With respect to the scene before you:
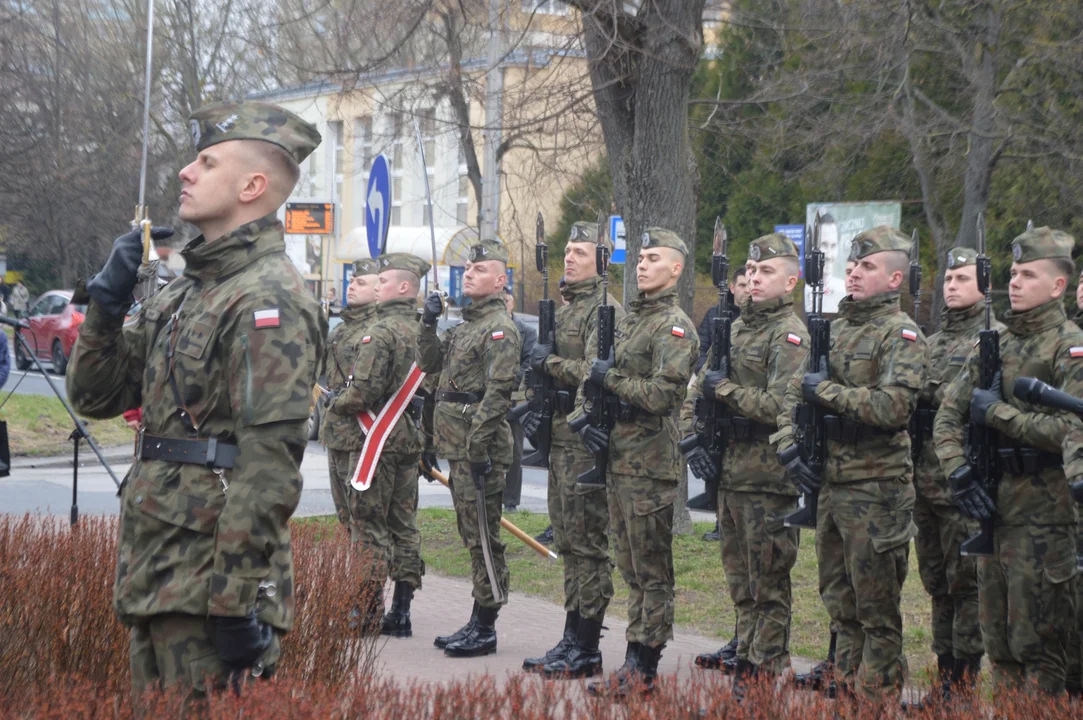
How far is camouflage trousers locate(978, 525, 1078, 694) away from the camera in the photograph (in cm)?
558

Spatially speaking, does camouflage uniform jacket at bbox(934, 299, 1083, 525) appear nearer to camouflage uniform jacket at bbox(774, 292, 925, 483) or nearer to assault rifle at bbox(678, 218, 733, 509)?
camouflage uniform jacket at bbox(774, 292, 925, 483)

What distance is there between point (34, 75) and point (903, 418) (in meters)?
23.1

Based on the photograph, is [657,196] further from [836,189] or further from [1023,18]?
[836,189]

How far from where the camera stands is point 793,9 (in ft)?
61.6

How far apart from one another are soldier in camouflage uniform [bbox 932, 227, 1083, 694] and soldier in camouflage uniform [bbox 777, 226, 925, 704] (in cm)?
31

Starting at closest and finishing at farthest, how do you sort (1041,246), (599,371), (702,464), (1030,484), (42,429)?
1. (1030,484)
2. (1041,246)
3. (702,464)
4. (599,371)
5. (42,429)

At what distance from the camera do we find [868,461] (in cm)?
621

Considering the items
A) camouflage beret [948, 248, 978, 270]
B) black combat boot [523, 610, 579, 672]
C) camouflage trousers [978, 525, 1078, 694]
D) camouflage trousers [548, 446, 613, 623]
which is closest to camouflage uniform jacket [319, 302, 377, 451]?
camouflage trousers [548, 446, 613, 623]

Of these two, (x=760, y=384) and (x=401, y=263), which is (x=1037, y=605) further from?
(x=401, y=263)

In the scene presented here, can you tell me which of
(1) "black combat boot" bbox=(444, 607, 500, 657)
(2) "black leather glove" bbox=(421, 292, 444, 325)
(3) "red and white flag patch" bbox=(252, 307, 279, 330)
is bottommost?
(1) "black combat boot" bbox=(444, 607, 500, 657)

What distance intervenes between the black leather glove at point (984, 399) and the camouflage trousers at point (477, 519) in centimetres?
306

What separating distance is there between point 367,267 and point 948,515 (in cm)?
412

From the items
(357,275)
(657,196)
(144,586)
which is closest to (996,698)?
(144,586)

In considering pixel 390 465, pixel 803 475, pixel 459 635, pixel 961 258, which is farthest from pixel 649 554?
pixel 961 258
